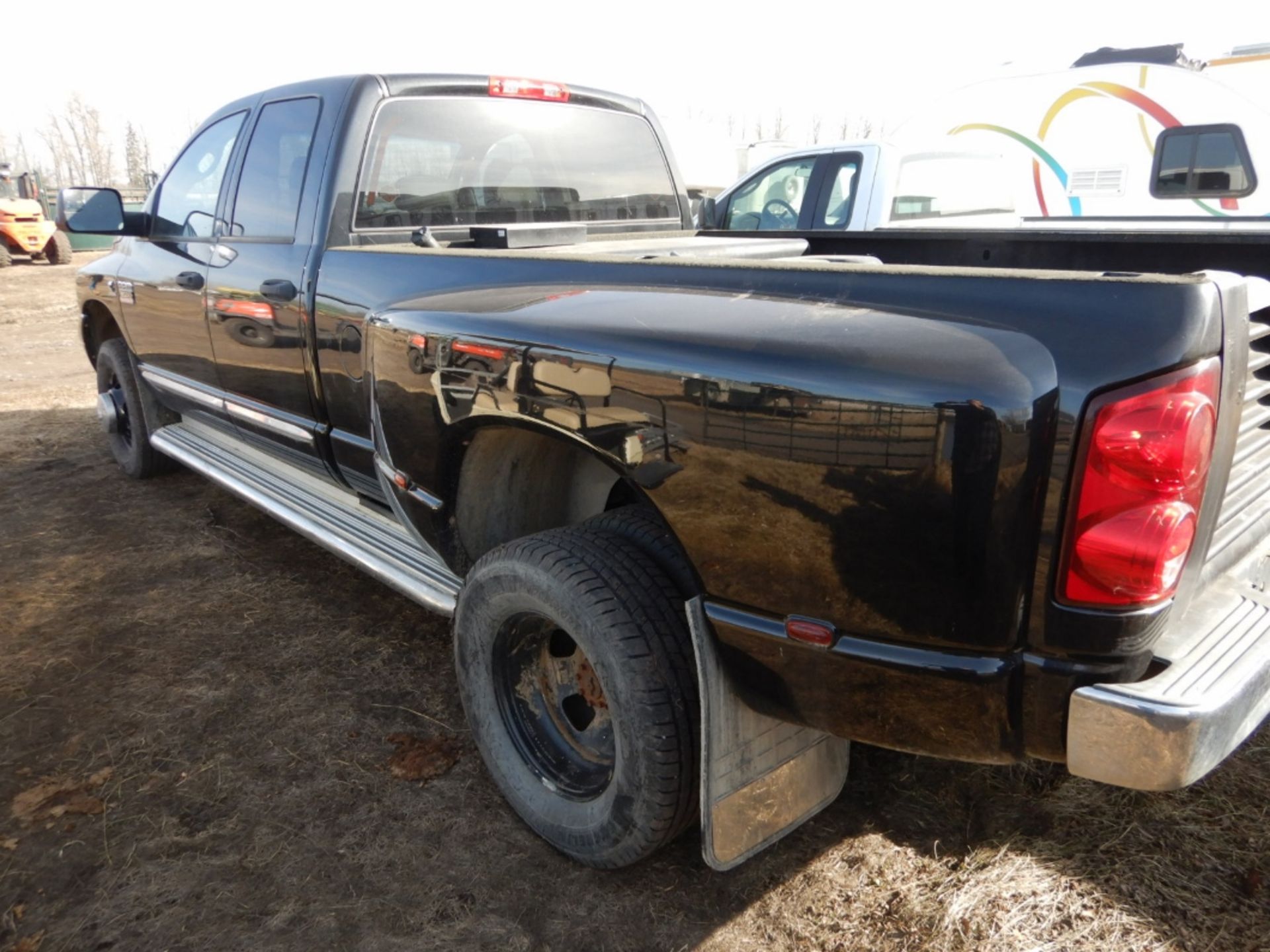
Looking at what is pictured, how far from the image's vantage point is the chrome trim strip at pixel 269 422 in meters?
3.30

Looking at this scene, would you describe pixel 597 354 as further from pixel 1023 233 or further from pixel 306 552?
pixel 306 552

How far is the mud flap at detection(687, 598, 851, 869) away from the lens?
71.7 inches

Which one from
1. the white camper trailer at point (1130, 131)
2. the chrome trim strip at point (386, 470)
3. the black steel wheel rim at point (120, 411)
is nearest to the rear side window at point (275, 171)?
the chrome trim strip at point (386, 470)

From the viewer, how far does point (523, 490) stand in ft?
8.63

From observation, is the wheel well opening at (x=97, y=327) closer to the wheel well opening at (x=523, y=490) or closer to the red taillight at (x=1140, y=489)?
the wheel well opening at (x=523, y=490)

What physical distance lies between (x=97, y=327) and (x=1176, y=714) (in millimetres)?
5713

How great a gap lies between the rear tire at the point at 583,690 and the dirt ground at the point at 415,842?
0.17 metres

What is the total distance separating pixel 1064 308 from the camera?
1415 millimetres

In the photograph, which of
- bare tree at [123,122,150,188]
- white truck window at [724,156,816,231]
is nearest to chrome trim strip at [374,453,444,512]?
white truck window at [724,156,816,231]

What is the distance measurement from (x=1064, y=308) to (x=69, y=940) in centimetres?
245

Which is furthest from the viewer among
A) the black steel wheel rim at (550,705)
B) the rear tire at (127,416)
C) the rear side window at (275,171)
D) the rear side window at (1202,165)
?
the rear side window at (1202,165)

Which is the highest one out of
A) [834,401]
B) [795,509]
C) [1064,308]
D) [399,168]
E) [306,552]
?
[399,168]

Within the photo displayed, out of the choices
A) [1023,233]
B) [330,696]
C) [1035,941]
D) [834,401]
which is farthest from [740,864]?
[1023,233]

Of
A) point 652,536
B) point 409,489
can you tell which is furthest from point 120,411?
point 652,536
